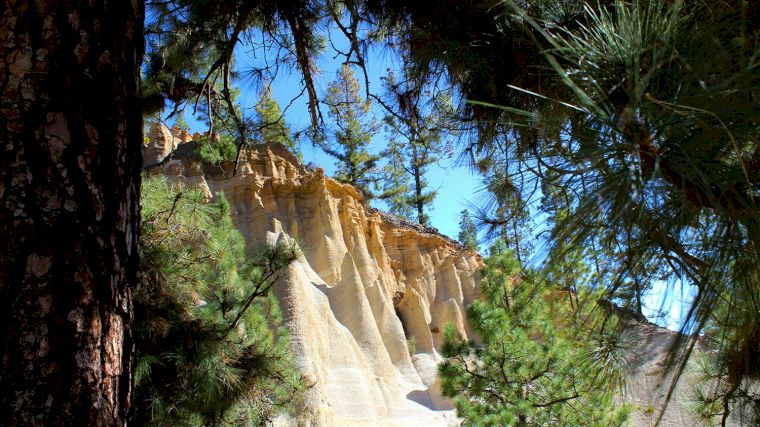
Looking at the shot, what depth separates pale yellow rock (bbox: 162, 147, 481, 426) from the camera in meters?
11.5

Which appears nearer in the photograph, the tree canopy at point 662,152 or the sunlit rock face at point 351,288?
the tree canopy at point 662,152

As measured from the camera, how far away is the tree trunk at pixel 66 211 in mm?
1714

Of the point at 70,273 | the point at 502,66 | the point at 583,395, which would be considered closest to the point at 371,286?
the point at 583,395

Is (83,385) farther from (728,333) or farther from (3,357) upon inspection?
(728,333)

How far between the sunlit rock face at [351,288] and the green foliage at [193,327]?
4.81 metres

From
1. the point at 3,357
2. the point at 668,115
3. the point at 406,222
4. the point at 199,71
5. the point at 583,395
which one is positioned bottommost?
the point at 583,395

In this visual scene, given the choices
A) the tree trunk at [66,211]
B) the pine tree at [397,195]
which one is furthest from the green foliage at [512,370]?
the pine tree at [397,195]

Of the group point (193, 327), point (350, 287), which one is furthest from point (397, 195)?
point (193, 327)

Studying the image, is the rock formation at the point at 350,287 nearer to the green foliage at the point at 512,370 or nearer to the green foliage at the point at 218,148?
the green foliage at the point at 218,148

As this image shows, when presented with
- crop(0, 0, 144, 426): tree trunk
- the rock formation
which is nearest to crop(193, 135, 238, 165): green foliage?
the rock formation

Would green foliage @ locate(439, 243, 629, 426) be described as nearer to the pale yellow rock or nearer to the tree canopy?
the pale yellow rock

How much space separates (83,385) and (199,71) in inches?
158

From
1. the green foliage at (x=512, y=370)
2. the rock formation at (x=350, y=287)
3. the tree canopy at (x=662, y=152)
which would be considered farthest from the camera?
the rock formation at (x=350, y=287)

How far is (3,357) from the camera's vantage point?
1677 mm
